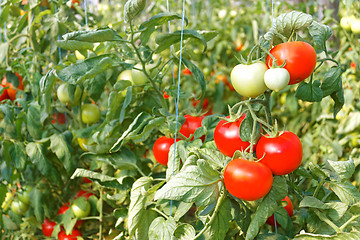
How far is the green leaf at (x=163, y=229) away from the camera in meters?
0.81

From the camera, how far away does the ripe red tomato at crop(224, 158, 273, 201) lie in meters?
0.67

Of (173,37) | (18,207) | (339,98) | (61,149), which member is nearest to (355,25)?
(339,98)

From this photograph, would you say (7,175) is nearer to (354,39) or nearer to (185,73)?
(185,73)

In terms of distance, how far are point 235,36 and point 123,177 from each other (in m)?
1.62

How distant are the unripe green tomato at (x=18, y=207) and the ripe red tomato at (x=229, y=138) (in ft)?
2.98

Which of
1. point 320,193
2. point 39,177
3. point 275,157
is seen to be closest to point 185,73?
point 39,177

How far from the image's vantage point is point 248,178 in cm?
66

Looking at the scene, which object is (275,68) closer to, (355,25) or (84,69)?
(84,69)

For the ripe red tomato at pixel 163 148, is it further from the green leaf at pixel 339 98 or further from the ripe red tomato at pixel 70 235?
the ripe red tomato at pixel 70 235

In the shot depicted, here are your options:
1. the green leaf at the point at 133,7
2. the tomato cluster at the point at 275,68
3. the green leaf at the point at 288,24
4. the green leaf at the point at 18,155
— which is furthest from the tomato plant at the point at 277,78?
the green leaf at the point at 18,155

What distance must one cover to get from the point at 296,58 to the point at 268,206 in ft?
0.89

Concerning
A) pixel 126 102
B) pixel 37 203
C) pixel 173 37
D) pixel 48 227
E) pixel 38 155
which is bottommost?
pixel 48 227

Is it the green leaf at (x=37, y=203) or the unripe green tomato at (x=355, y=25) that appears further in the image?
the unripe green tomato at (x=355, y=25)

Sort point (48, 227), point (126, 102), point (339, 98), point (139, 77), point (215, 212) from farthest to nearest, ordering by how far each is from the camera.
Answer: point (48, 227) < point (139, 77) < point (126, 102) < point (339, 98) < point (215, 212)
